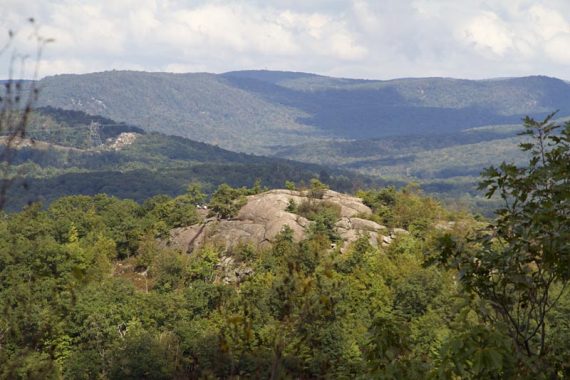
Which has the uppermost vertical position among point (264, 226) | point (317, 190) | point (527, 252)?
point (527, 252)

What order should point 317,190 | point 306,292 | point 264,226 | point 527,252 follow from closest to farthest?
1. point 306,292
2. point 527,252
3. point 264,226
4. point 317,190

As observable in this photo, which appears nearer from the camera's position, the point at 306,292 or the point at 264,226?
the point at 306,292

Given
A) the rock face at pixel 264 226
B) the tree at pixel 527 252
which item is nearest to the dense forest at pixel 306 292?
the tree at pixel 527 252

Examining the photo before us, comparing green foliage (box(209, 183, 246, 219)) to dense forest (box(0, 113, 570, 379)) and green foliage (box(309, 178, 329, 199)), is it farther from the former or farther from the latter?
green foliage (box(309, 178, 329, 199))

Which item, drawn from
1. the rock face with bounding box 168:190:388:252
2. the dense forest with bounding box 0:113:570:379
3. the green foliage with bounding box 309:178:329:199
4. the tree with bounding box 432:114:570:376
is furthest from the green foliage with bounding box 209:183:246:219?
the tree with bounding box 432:114:570:376

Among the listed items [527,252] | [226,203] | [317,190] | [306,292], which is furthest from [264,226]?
[306,292]

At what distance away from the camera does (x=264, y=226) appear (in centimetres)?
7431

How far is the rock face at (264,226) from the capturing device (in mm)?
72500

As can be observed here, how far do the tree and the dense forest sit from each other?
30 millimetres

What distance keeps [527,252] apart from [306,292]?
377 cm

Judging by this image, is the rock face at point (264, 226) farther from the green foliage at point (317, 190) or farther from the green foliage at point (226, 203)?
the green foliage at point (317, 190)

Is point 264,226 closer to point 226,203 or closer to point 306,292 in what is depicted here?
point 226,203

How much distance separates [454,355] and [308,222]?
214ft

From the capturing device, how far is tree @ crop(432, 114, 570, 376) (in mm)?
8961
